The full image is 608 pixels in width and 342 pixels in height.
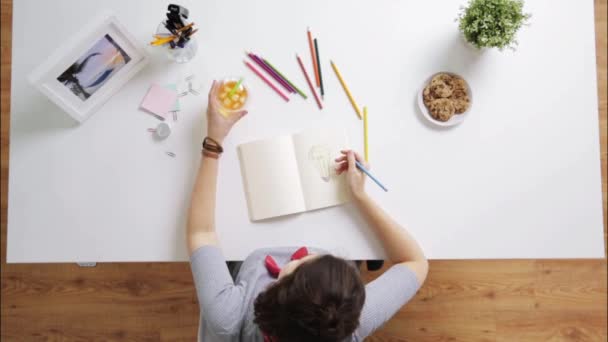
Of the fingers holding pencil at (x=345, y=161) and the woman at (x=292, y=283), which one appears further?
the fingers holding pencil at (x=345, y=161)

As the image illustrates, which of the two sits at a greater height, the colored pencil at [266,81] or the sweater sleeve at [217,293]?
the colored pencil at [266,81]

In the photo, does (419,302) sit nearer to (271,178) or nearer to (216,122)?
(271,178)

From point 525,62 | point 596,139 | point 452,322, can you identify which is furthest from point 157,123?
point 452,322

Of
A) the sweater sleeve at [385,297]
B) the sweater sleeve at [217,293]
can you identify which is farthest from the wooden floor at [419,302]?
the sweater sleeve at [217,293]

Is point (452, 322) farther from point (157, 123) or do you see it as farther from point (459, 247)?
point (157, 123)

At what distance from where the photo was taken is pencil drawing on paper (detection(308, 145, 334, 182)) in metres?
0.88

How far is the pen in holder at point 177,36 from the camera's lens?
81 centimetres

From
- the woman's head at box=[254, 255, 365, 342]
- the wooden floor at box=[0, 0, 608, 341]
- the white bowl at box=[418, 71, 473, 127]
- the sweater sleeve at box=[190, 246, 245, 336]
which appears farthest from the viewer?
the wooden floor at box=[0, 0, 608, 341]

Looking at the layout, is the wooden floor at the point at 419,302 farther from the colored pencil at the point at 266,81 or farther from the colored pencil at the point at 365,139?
the colored pencil at the point at 266,81

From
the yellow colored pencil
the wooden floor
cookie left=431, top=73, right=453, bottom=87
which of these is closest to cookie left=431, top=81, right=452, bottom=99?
cookie left=431, top=73, right=453, bottom=87

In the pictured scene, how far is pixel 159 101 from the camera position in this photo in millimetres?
900

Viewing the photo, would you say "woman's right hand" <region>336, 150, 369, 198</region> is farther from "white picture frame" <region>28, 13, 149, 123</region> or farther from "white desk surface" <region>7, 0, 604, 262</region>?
"white picture frame" <region>28, 13, 149, 123</region>

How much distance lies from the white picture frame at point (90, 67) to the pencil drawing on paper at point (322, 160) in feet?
1.41

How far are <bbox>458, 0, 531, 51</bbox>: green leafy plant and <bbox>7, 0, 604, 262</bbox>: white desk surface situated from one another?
2.8 inches
